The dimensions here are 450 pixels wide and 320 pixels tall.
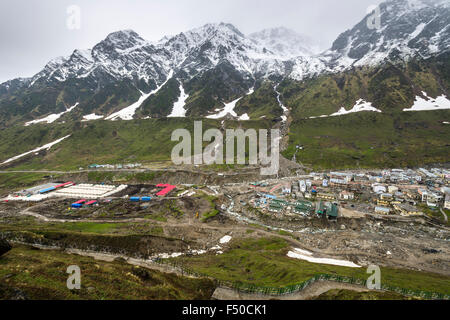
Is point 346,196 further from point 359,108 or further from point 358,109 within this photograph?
point 359,108

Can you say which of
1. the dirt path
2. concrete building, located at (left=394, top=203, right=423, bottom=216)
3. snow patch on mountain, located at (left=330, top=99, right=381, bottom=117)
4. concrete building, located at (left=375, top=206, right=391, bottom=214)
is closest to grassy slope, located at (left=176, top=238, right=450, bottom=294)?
the dirt path

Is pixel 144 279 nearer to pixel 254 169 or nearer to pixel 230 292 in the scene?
pixel 230 292

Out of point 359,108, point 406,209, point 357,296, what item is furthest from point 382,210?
point 359,108

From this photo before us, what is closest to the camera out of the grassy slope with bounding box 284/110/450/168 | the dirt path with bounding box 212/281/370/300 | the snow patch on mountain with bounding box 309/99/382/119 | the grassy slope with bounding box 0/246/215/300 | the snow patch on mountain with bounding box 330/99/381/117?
the grassy slope with bounding box 0/246/215/300

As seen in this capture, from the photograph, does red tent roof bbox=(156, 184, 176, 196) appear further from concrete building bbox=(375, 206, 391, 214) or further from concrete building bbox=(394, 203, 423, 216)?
concrete building bbox=(394, 203, 423, 216)

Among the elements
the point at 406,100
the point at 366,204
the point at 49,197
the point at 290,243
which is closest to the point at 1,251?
the point at 290,243

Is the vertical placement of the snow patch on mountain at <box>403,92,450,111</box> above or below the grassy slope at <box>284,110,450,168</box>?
above
